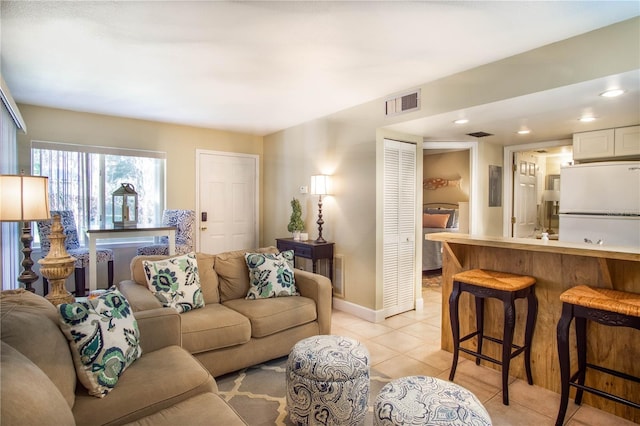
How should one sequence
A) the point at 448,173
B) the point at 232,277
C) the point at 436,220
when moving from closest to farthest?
the point at 232,277 < the point at 436,220 < the point at 448,173

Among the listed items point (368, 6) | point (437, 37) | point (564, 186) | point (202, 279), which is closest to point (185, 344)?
point (202, 279)

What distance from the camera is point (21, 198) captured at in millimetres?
2012

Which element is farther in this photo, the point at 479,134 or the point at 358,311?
the point at 479,134

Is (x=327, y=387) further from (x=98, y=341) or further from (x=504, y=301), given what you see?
(x=504, y=301)

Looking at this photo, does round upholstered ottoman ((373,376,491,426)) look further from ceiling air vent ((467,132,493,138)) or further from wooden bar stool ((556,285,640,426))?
ceiling air vent ((467,132,493,138))

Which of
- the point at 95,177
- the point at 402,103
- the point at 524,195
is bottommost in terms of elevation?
the point at 524,195

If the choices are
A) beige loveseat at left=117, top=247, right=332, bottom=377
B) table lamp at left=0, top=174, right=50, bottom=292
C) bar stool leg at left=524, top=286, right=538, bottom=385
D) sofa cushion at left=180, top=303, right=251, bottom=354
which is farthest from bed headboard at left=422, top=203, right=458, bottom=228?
table lamp at left=0, top=174, right=50, bottom=292

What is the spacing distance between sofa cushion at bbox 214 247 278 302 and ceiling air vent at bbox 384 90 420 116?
212 centimetres

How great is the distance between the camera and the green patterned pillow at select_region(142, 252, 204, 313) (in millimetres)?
2518

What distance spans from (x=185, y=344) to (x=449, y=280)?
2.21 meters

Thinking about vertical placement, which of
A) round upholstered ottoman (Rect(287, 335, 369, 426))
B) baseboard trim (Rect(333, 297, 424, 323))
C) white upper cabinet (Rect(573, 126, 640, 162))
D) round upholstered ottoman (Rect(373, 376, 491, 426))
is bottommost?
baseboard trim (Rect(333, 297, 424, 323))

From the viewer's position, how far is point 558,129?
377 centimetres

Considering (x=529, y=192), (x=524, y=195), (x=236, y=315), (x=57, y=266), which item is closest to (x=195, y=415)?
(x=236, y=315)

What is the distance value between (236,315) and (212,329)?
232 millimetres
